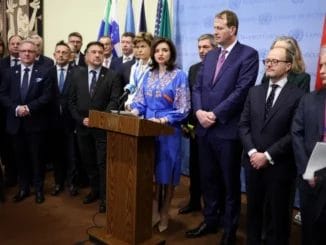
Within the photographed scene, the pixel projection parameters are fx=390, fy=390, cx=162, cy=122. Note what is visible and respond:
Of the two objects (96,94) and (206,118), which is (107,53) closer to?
(96,94)

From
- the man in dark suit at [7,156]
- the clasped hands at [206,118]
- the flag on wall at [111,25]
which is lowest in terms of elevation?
the man in dark suit at [7,156]

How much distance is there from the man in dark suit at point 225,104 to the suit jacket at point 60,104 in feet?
A: 4.79

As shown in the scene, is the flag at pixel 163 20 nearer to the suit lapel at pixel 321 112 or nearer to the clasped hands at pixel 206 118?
the clasped hands at pixel 206 118

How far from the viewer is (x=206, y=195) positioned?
2.83 metres

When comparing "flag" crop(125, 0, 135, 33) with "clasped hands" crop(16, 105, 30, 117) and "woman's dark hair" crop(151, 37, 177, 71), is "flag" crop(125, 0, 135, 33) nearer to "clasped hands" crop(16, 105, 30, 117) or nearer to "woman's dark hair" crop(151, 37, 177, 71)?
"clasped hands" crop(16, 105, 30, 117)

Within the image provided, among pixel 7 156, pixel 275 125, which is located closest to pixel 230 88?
pixel 275 125

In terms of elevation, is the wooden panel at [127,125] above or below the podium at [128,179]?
above

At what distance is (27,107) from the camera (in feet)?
11.3

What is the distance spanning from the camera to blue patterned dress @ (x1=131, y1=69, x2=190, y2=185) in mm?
2797

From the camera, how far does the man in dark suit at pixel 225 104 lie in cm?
259

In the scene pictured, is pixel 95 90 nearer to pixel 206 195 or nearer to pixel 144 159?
pixel 144 159

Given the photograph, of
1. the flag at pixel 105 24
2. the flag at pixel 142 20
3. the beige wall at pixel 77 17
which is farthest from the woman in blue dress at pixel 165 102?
the flag at pixel 105 24

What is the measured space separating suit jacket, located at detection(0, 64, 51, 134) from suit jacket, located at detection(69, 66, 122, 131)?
0.31 metres

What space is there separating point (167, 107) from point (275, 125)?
846mm
